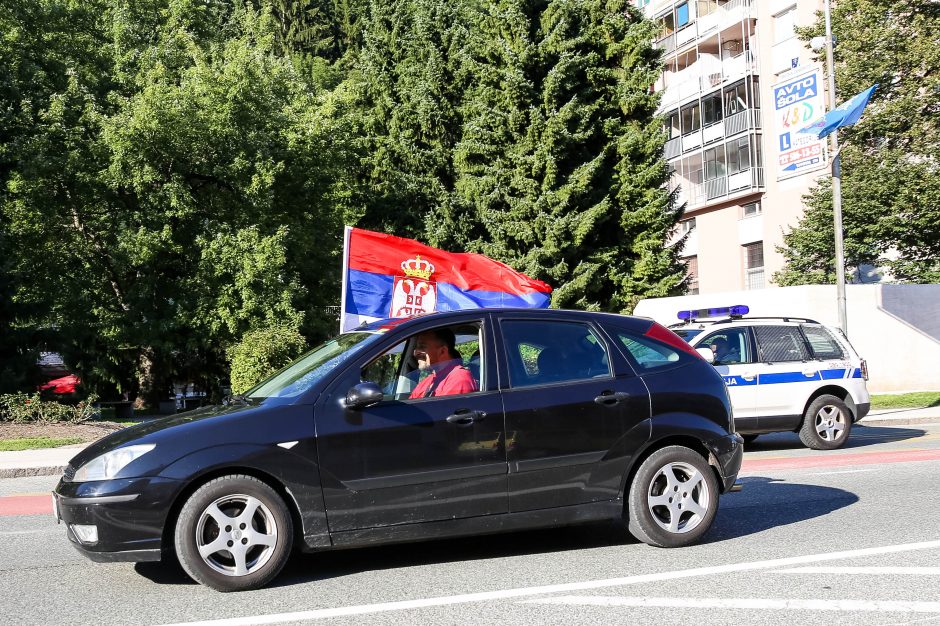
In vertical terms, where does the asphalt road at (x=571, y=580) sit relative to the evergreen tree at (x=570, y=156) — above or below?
below

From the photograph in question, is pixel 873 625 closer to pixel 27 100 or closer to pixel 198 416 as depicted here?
pixel 198 416

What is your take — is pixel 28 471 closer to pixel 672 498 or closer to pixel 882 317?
pixel 672 498

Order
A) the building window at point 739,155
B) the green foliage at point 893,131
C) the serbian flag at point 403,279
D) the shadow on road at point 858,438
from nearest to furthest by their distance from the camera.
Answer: the serbian flag at point 403,279 → the shadow on road at point 858,438 → the green foliage at point 893,131 → the building window at point 739,155

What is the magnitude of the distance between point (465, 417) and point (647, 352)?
158cm

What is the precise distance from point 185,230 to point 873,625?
23.7m

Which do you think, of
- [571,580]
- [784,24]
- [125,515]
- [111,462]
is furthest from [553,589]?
[784,24]

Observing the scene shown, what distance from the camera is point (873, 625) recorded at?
4.65 meters

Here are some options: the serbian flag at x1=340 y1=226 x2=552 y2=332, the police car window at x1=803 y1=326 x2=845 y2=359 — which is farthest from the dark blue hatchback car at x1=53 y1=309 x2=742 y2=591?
the police car window at x1=803 y1=326 x2=845 y2=359

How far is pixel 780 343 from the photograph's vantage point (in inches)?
529

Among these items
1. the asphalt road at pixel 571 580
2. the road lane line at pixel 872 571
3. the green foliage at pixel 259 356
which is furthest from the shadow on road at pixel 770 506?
the green foliage at pixel 259 356

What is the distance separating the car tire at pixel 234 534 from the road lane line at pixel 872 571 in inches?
123

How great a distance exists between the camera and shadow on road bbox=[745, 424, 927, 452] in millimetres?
14117

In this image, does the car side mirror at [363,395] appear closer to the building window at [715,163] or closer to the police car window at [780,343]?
the police car window at [780,343]

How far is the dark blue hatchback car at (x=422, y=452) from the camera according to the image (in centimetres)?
546
